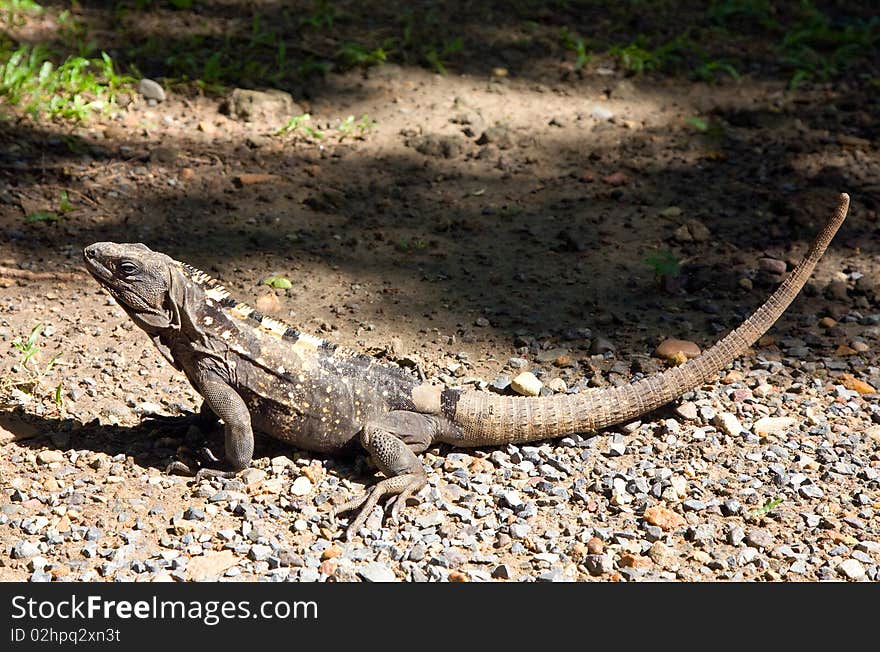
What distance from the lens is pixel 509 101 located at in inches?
323

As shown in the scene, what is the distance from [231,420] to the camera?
14.3 feet

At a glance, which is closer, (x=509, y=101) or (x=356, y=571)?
(x=356, y=571)

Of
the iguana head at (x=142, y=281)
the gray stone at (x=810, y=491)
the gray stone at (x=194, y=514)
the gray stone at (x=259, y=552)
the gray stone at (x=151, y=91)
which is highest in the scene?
the iguana head at (x=142, y=281)

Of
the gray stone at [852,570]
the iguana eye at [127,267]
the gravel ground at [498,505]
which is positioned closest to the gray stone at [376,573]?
the gravel ground at [498,505]

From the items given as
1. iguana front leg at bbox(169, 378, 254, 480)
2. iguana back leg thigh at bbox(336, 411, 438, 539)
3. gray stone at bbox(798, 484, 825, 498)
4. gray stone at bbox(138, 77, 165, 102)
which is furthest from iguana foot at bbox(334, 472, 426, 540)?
gray stone at bbox(138, 77, 165, 102)

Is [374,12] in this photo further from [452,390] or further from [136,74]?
[452,390]

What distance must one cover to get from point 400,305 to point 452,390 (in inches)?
51.4

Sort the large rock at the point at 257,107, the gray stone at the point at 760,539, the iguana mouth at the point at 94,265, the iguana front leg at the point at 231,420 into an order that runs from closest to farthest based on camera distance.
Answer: the gray stone at the point at 760,539
the iguana mouth at the point at 94,265
the iguana front leg at the point at 231,420
the large rock at the point at 257,107

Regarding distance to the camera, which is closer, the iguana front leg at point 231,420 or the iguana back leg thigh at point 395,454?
the iguana back leg thigh at point 395,454

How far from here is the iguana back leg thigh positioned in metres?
4.25

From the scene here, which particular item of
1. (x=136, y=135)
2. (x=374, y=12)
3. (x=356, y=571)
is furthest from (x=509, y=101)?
(x=356, y=571)

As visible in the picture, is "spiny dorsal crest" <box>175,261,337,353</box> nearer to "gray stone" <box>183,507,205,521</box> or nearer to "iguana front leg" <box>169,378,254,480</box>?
"iguana front leg" <box>169,378,254,480</box>

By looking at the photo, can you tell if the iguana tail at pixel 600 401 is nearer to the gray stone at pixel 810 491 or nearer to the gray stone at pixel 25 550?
the gray stone at pixel 810 491

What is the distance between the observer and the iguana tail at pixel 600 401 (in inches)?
181
